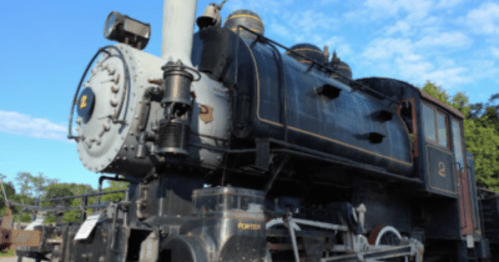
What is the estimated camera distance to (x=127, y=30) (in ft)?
17.0

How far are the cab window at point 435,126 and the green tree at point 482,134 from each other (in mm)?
13174

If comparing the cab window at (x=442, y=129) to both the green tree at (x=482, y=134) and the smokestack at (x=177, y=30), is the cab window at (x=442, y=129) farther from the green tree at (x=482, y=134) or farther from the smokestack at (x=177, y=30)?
the green tree at (x=482, y=134)

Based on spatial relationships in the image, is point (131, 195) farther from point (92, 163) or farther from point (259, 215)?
point (259, 215)

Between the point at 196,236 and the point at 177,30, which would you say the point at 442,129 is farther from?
the point at 196,236

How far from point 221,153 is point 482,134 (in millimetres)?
20196

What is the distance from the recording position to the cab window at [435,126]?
7.84m

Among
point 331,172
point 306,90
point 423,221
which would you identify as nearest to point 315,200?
point 331,172

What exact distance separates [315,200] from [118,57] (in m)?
3.87

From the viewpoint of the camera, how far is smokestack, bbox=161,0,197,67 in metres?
5.00

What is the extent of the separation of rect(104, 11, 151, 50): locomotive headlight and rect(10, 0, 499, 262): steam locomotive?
0.04ft

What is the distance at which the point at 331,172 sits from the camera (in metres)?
6.15

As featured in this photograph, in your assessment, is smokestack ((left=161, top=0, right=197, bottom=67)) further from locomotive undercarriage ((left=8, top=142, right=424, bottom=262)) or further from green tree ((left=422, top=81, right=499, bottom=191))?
green tree ((left=422, top=81, right=499, bottom=191))

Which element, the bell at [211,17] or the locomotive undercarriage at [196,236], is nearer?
the locomotive undercarriage at [196,236]

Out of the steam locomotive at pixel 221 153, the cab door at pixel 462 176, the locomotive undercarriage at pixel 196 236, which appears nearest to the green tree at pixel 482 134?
the cab door at pixel 462 176
